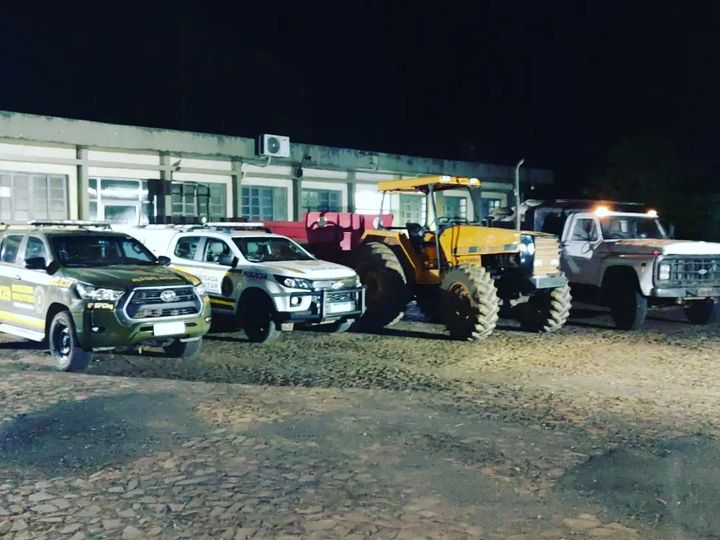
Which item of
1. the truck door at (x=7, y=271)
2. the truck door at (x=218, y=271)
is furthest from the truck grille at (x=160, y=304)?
the truck door at (x=7, y=271)

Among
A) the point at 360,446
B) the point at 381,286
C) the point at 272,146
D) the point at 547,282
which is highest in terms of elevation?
the point at 272,146

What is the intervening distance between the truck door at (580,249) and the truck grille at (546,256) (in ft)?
6.92

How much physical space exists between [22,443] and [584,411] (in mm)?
5371

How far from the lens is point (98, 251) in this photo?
428 inches

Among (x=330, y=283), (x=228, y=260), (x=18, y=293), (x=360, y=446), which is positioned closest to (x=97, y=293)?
(x=18, y=293)

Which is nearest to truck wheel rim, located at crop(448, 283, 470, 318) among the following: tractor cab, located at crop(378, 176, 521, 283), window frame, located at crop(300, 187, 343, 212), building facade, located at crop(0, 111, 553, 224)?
tractor cab, located at crop(378, 176, 521, 283)

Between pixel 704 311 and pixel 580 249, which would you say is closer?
pixel 704 311

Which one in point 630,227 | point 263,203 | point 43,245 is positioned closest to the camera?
point 43,245

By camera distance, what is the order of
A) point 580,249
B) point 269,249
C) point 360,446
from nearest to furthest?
1. point 360,446
2. point 269,249
3. point 580,249

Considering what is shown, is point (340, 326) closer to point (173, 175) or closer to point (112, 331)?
point (112, 331)

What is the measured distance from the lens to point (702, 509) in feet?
17.0

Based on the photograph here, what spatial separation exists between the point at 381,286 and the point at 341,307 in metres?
1.41

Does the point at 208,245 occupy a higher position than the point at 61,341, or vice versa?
the point at 208,245

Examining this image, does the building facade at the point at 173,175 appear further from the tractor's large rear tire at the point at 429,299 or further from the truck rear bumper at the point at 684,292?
the truck rear bumper at the point at 684,292
